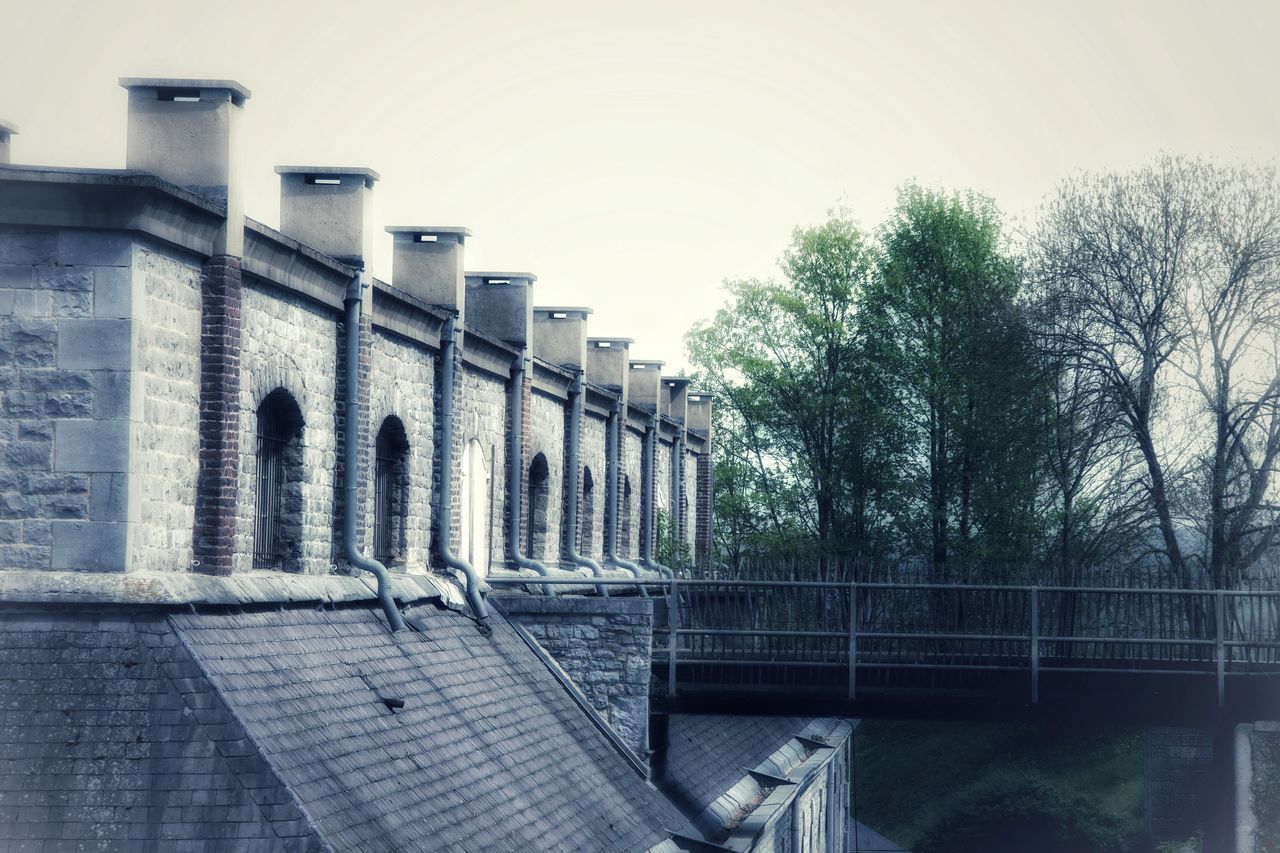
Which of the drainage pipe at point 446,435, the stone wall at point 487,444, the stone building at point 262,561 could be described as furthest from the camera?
the stone wall at point 487,444

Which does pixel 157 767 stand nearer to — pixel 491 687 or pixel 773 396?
pixel 491 687

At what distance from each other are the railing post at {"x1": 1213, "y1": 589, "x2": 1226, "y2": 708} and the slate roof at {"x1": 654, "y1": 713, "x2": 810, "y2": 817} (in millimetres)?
5974

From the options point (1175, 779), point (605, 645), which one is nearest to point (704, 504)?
point (1175, 779)

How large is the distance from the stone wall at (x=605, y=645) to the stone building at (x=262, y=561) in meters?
0.03

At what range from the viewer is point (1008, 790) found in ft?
123

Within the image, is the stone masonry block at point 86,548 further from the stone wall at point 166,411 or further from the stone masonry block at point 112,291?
the stone masonry block at point 112,291

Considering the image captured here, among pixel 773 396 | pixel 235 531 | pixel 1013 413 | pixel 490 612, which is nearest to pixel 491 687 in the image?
pixel 490 612

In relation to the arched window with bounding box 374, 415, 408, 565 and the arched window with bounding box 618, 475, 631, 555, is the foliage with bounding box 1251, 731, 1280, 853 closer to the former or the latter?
the arched window with bounding box 618, 475, 631, 555

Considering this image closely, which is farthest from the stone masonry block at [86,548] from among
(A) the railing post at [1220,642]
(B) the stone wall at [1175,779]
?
(B) the stone wall at [1175,779]

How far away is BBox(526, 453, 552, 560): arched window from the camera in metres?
22.7

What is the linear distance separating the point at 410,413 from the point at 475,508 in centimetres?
295

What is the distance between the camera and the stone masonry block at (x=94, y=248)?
10.6 meters

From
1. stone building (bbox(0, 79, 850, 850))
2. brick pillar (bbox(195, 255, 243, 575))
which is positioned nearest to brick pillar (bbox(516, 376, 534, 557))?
stone building (bbox(0, 79, 850, 850))

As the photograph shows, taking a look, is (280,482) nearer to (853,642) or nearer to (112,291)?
(112,291)
